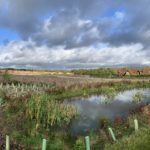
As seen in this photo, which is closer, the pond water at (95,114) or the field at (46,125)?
the field at (46,125)

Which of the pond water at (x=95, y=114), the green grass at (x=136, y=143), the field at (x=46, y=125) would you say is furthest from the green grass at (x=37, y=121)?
the green grass at (x=136, y=143)

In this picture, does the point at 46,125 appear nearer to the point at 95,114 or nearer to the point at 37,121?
the point at 37,121

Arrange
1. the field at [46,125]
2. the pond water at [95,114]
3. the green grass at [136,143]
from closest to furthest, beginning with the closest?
the green grass at [136,143] → the field at [46,125] → the pond water at [95,114]

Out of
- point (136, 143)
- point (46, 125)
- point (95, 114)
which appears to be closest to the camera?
point (136, 143)

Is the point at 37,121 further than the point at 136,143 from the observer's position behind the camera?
Yes

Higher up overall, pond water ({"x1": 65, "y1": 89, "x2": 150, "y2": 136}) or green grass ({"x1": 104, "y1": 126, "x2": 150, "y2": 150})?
green grass ({"x1": 104, "y1": 126, "x2": 150, "y2": 150})

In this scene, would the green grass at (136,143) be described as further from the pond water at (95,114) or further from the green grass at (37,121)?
the pond water at (95,114)

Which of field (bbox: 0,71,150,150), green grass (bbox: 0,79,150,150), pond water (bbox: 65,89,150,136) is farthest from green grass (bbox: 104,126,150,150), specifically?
pond water (bbox: 65,89,150,136)

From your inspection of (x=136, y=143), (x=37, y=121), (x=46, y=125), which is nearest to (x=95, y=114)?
(x=46, y=125)

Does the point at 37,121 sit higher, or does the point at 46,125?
the point at 37,121

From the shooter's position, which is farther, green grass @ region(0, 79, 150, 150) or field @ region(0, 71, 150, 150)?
green grass @ region(0, 79, 150, 150)

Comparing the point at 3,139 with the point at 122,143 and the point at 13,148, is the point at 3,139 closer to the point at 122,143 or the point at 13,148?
the point at 13,148

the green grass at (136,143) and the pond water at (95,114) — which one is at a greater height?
the green grass at (136,143)

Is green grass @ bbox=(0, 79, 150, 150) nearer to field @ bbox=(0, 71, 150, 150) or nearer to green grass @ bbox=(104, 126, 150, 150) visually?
field @ bbox=(0, 71, 150, 150)
